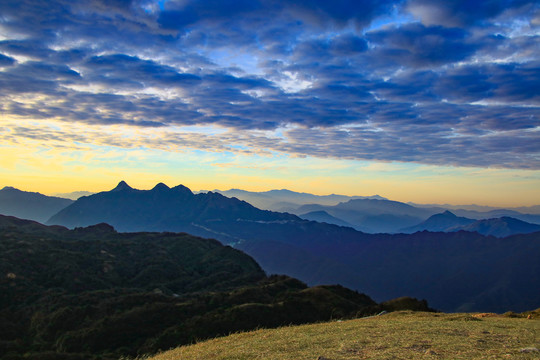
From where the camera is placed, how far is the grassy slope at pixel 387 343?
54.3ft

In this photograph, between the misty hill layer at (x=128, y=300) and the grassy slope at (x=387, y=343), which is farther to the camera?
the misty hill layer at (x=128, y=300)

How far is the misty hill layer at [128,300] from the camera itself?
44.3 m

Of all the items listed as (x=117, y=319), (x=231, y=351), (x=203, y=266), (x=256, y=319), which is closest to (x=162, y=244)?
(x=203, y=266)

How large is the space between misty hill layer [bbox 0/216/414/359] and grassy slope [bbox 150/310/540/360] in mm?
20035

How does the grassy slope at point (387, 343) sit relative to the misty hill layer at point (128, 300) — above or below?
above

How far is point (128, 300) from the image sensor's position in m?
63.7

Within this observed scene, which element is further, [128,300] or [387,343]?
[128,300]

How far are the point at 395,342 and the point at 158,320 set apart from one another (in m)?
40.9

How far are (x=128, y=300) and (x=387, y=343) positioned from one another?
185ft

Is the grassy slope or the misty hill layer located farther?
the misty hill layer

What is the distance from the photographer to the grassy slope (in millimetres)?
16547

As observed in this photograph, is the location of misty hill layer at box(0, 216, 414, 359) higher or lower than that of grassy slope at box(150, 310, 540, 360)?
lower

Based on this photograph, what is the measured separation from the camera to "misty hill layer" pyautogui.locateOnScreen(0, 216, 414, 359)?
44.3 metres

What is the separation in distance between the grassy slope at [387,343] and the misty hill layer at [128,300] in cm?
2003
